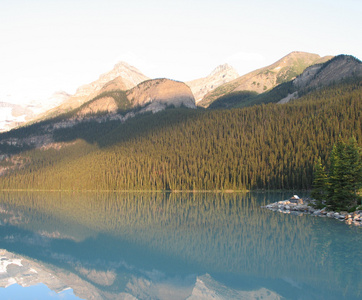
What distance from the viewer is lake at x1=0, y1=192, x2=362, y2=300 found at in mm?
24312

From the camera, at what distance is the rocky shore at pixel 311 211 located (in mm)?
48656

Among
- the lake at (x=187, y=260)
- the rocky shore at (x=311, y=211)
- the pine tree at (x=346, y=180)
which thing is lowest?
the rocky shore at (x=311, y=211)

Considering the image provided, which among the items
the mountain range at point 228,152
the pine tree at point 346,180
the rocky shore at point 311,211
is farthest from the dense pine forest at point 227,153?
the pine tree at point 346,180

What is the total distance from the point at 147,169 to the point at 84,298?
133660mm

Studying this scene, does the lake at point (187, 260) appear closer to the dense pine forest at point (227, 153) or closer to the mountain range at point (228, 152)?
the dense pine forest at point (227, 153)

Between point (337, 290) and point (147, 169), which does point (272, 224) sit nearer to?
point (337, 290)

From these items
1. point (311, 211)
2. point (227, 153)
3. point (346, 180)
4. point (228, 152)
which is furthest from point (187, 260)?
point (227, 153)

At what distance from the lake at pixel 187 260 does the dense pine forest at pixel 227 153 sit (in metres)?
75.8

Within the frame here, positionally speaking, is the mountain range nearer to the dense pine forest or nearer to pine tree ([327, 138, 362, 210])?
the dense pine forest

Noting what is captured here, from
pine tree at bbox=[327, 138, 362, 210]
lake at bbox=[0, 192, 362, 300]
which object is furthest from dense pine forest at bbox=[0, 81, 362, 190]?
lake at bbox=[0, 192, 362, 300]

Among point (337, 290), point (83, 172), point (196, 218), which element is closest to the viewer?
point (337, 290)

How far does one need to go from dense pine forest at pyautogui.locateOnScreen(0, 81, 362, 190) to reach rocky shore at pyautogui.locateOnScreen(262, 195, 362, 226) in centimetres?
5119

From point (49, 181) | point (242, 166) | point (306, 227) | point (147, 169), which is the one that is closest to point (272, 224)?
point (306, 227)

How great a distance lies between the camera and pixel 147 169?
157m
